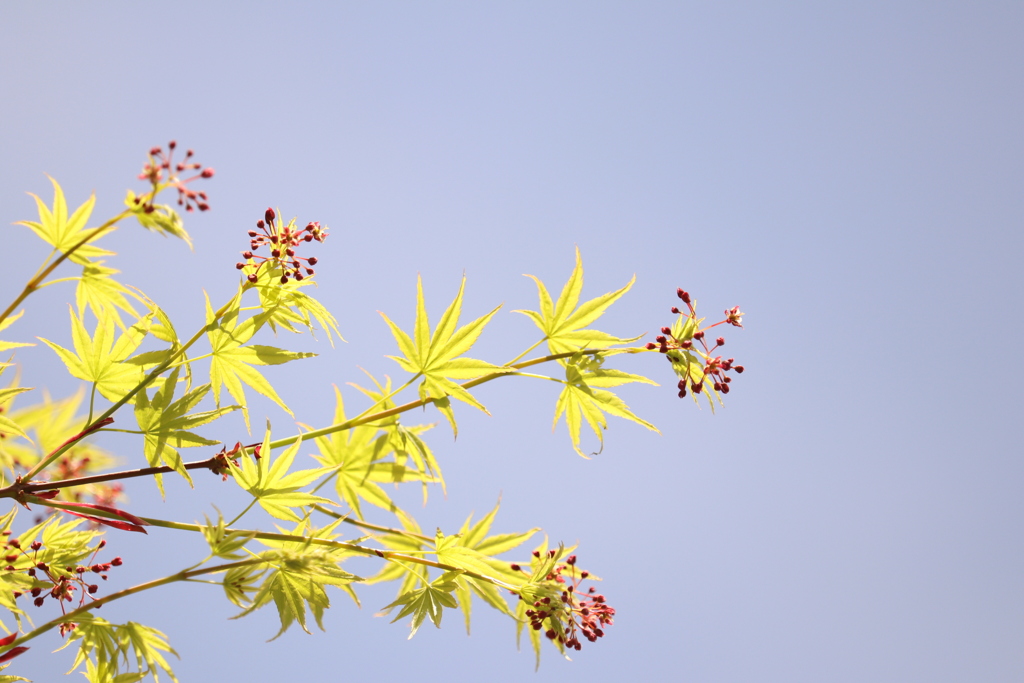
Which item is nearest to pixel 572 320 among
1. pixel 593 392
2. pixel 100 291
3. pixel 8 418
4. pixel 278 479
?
pixel 593 392

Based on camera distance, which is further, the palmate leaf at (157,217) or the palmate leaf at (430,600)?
the palmate leaf at (430,600)

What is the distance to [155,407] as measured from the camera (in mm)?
2230

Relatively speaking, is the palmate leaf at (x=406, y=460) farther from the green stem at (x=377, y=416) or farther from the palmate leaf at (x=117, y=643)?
the palmate leaf at (x=117, y=643)

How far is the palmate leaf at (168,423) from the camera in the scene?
2227mm

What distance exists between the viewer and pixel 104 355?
234 cm

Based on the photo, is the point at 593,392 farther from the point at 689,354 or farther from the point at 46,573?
the point at 46,573

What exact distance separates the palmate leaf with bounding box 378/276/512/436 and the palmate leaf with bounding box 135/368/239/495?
65cm

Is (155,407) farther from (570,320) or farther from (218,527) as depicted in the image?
(570,320)

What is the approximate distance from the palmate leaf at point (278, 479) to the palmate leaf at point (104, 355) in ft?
1.90

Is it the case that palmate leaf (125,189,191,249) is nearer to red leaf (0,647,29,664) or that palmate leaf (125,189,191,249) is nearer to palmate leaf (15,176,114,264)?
palmate leaf (15,176,114,264)

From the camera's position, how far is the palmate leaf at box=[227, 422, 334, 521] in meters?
2.13

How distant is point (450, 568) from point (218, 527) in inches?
33.5

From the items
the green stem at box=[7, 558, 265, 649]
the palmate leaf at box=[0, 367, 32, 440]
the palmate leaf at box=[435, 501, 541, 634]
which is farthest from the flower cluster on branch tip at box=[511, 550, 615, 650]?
the palmate leaf at box=[0, 367, 32, 440]

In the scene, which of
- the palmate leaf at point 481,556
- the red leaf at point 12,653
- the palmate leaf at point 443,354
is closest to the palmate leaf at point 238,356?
the palmate leaf at point 443,354
